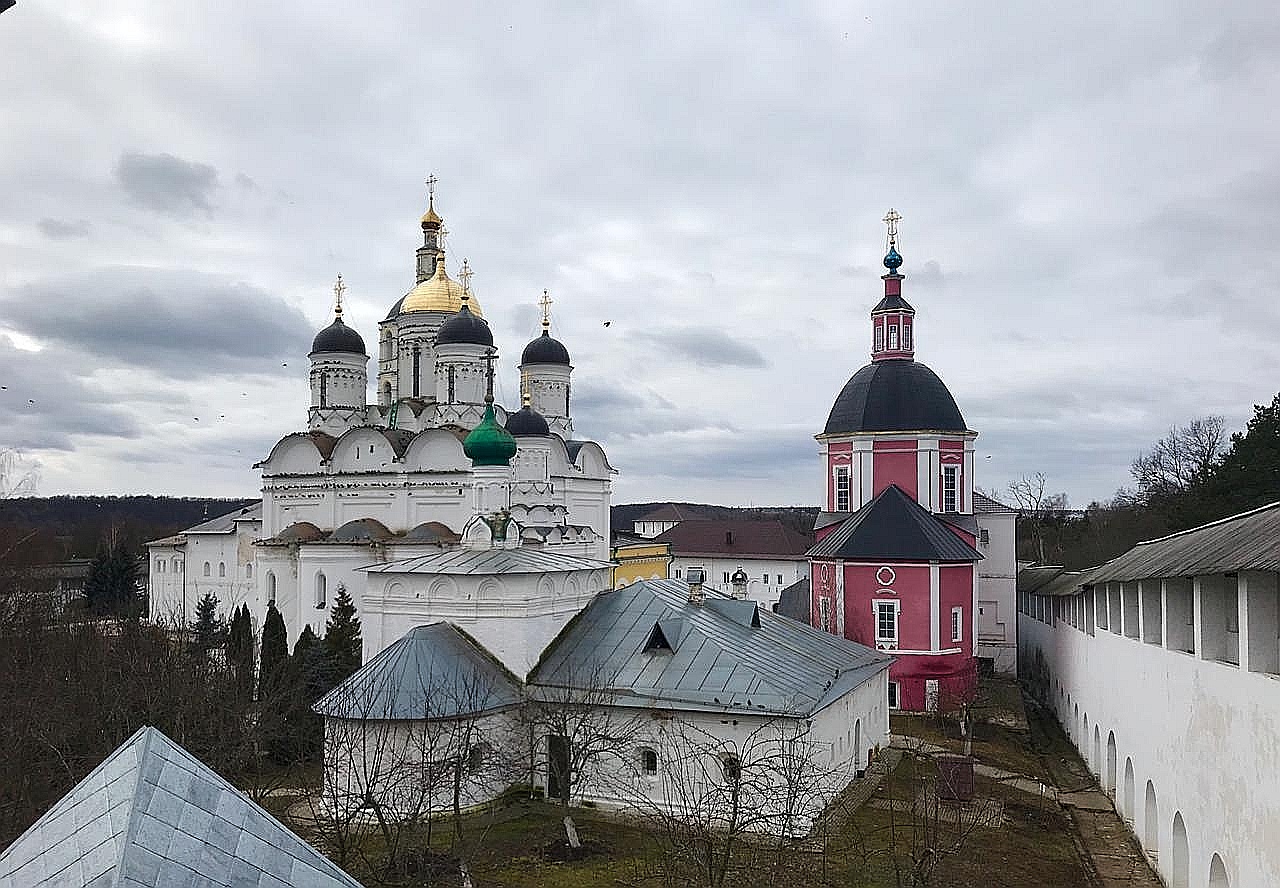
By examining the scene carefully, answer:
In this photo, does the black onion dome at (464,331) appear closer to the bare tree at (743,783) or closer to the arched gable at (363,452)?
the arched gable at (363,452)

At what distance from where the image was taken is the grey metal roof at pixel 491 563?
17.4m

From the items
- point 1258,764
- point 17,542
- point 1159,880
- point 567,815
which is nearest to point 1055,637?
point 1159,880

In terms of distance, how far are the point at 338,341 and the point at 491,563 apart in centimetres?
2006

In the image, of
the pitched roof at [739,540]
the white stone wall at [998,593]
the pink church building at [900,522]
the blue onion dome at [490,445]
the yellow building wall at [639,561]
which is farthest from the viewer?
the pitched roof at [739,540]

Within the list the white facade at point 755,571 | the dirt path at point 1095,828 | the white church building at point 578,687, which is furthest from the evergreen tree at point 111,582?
the dirt path at point 1095,828

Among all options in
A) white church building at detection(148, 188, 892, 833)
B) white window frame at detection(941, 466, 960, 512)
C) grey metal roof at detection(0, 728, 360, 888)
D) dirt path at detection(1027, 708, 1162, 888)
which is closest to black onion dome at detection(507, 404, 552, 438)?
white church building at detection(148, 188, 892, 833)

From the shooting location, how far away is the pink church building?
25.9 metres

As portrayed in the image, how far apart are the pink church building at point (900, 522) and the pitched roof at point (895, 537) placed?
34 millimetres

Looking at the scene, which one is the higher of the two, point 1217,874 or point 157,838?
point 157,838

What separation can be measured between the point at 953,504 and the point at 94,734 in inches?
886

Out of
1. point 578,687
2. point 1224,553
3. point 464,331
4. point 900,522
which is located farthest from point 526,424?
point 1224,553

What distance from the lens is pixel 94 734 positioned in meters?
17.1

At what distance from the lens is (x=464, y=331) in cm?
3397

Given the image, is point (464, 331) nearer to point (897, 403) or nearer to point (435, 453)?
point (435, 453)
